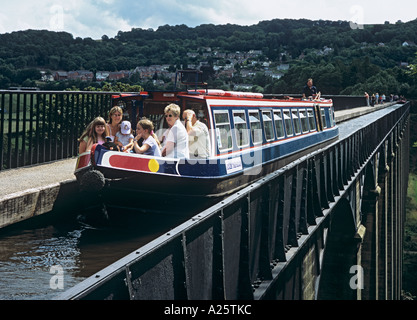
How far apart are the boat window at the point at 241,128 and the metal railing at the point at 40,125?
3.75m

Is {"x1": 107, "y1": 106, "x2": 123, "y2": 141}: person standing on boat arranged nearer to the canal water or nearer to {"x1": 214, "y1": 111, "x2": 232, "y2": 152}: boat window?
the canal water

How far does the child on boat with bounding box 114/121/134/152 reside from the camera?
10.2 m

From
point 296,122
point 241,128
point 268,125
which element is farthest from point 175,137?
point 296,122

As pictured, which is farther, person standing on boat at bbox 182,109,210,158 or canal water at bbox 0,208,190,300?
person standing on boat at bbox 182,109,210,158

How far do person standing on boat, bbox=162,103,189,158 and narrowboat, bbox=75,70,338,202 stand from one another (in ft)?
0.60

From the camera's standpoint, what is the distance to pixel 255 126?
527 inches

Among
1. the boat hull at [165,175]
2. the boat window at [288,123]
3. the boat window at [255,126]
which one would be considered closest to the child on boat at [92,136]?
the boat hull at [165,175]

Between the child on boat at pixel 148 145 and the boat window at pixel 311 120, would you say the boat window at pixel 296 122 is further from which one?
the child on boat at pixel 148 145

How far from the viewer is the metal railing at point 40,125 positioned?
1163 cm

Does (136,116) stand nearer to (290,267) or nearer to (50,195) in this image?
(50,195)

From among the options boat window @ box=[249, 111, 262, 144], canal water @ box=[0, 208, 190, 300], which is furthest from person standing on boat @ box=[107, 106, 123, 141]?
boat window @ box=[249, 111, 262, 144]

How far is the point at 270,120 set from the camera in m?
14.6

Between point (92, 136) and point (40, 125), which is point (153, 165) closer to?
point (92, 136)
